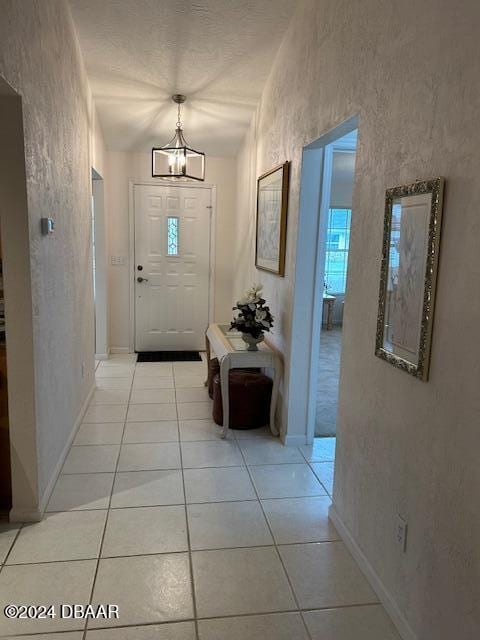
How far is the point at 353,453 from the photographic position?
214cm

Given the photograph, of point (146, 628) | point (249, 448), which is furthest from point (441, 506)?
point (249, 448)

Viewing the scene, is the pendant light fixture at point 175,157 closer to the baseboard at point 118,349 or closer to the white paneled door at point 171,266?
the white paneled door at point 171,266

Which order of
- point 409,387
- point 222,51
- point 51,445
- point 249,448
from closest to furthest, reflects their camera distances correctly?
point 409,387 → point 51,445 → point 249,448 → point 222,51

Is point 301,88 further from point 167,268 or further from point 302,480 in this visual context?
point 167,268

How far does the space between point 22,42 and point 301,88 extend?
1.64 meters

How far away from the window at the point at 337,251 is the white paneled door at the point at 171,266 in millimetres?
3261

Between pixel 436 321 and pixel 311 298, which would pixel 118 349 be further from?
pixel 436 321

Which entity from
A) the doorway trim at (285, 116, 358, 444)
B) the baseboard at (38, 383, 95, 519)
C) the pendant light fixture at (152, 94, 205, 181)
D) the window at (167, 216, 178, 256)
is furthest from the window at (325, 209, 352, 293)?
the baseboard at (38, 383, 95, 519)

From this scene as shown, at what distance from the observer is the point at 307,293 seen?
3.08 meters

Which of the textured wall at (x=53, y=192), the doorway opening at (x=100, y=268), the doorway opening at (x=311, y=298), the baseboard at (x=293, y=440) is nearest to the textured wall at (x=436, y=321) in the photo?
the doorway opening at (x=311, y=298)

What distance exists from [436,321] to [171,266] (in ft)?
14.3

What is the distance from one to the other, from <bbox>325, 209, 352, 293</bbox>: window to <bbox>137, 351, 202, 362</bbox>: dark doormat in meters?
3.50

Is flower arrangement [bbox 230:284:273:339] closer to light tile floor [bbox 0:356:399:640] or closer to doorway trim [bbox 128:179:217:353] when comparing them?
light tile floor [bbox 0:356:399:640]

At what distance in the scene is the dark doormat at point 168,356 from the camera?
536cm
